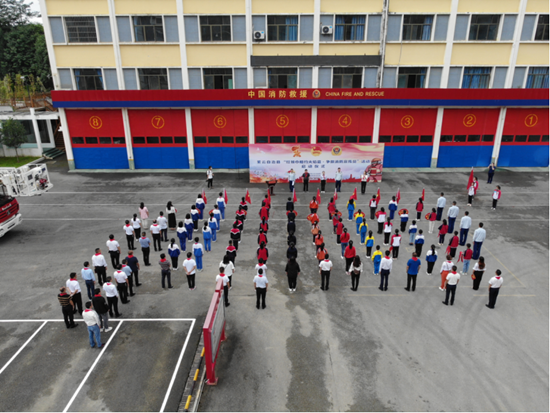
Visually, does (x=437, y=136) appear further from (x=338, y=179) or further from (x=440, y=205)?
(x=440, y=205)

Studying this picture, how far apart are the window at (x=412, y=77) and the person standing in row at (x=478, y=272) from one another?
1949cm

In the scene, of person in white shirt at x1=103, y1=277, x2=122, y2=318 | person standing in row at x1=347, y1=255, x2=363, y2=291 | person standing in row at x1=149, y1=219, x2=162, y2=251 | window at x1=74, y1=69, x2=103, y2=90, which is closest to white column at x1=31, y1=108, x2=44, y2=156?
window at x1=74, y1=69, x2=103, y2=90

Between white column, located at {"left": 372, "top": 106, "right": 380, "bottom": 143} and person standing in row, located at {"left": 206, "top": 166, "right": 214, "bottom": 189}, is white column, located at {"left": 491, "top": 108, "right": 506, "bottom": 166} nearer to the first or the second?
white column, located at {"left": 372, "top": 106, "right": 380, "bottom": 143}

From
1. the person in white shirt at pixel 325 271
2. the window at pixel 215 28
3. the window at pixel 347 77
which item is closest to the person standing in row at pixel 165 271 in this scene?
the person in white shirt at pixel 325 271

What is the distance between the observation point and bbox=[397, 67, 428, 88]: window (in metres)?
28.6

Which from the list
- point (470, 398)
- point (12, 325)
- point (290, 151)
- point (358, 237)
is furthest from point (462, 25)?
point (12, 325)

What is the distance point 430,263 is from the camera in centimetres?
1434

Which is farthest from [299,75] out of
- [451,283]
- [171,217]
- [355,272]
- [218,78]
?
[451,283]

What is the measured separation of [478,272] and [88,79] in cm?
2868

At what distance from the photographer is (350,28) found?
1089 inches

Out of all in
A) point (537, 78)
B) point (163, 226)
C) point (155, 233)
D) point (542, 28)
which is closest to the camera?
point (155, 233)

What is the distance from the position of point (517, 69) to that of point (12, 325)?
3375cm

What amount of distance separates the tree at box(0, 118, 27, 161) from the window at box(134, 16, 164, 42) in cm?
1341

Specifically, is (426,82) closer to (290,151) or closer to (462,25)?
(462,25)
